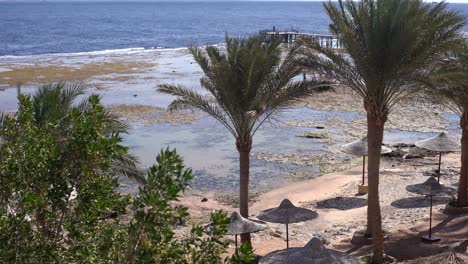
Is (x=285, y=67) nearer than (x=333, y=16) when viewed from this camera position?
No

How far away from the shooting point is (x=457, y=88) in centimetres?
1875

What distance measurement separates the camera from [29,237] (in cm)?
633

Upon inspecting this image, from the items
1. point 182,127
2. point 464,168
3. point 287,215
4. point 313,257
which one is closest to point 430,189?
point 464,168

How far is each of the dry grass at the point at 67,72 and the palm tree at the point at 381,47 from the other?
4023cm

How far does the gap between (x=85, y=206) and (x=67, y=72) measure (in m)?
54.1

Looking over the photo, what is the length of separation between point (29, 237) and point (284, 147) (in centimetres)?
→ 2837

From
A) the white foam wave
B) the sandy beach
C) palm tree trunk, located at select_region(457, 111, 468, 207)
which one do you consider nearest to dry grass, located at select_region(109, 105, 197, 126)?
the sandy beach

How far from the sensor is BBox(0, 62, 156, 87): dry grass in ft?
175

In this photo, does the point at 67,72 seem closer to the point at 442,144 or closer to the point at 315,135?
Answer: the point at 315,135

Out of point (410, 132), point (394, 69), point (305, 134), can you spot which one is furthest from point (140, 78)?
point (394, 69)

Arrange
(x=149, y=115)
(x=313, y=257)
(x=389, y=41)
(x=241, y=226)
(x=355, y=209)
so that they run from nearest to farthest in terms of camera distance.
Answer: (x=313, y=257) → (x=389, y=41) → (x=241, y=226) → (x=355, y=209) → (x=149, y=115)

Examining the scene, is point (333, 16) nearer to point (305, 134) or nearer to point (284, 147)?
point (284, 147)

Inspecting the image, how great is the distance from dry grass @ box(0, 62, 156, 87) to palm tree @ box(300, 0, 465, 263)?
40.2m

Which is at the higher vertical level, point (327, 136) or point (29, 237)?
point (29, 237)
